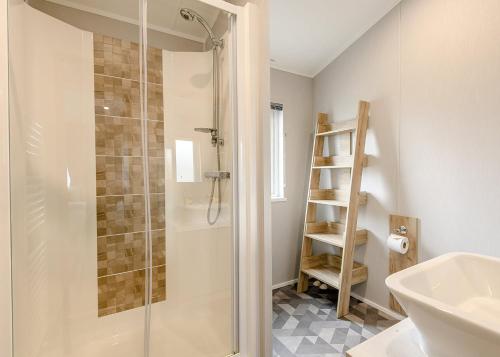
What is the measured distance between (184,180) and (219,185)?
0.31 m

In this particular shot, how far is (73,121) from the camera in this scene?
Result: 146cm

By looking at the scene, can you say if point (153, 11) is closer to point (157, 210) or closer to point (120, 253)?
point (157, 210)

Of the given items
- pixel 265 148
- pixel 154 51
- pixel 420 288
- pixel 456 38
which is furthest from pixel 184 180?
pixel 456 38

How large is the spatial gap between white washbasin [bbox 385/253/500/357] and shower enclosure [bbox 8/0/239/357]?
2.73 ft

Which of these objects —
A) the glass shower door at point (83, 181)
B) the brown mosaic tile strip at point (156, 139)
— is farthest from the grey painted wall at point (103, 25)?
the brown mosaic tile strip at point (156, 139)

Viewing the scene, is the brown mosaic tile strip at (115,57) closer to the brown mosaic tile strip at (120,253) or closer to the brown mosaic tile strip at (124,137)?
the brown mosaic tile strip at (124,137)

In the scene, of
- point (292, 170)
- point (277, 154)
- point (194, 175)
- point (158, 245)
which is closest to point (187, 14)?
point (194, 175)

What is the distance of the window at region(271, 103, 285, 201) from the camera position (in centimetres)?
254

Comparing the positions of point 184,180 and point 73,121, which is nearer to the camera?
point 73,121

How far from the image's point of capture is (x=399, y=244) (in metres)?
1.79

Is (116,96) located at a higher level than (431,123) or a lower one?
higher

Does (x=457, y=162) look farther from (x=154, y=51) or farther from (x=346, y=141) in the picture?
(x=154, y=51)

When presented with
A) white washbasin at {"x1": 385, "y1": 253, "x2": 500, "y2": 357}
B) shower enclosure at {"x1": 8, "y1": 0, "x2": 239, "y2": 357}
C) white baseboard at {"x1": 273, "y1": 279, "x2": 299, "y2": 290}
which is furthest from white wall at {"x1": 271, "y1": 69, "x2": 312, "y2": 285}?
white washbasin at {"x1": 385, "y1": 253, "x2": 500, "y2": 357}

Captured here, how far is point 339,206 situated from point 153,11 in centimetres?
207
